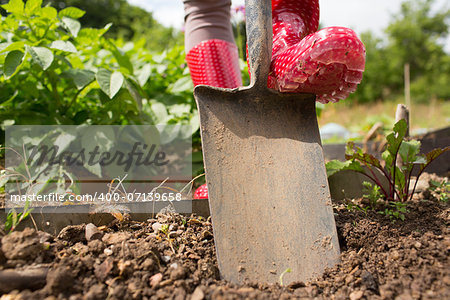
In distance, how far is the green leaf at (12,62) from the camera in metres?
1.32

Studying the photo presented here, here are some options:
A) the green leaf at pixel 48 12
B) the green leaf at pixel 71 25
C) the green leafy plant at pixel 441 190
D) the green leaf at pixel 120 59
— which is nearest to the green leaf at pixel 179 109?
the green leaf at pixel 120 59

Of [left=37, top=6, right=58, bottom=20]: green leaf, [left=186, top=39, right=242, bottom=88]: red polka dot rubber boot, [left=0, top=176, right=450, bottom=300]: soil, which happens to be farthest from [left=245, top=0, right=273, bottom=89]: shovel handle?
[left=37, top=6, right=58, bottom=20]: green leaf

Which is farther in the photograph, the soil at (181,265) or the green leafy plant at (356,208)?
the green leafy plant at (356,208)

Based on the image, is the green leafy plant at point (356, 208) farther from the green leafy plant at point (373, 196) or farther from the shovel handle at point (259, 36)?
the shovel handle at point (259, 36)

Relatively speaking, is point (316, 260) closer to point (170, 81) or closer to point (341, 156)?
point (341, 156)

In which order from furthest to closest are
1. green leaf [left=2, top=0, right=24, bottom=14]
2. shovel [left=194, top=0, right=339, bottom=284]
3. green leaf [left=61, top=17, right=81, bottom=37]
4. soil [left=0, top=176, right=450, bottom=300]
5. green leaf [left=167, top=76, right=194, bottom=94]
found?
green leaf [left=167, top=76, right=194, bottom=94] < green leaf [left=61, top=17, right=81, bottom=37] < green leaf [left=2, top=0, right=24, bottom=14] < shovel [left=194, top=0, right=339, bottom=284] < soil [left=0, top=176, right=450, bottom=300]

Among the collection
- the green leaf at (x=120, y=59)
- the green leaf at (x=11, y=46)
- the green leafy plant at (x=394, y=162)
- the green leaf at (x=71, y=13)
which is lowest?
the green leafy plant at (x=394, y=162)

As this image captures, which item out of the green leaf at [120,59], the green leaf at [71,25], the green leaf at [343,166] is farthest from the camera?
the green leaf at [120,59]

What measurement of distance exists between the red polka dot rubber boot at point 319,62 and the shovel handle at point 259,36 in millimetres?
53

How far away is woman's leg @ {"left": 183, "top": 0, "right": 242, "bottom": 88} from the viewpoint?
1.50m

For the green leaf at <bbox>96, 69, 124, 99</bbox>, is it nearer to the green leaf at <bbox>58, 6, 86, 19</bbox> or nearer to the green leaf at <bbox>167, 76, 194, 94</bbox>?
the green leaf at <bbox>58, 6, 86, 19</bbox>

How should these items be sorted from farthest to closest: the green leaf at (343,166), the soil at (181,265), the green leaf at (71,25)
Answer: the green leaf at (71,25), the green leaf at (343,166), the soil at (181,265)

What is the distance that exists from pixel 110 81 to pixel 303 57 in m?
0.87

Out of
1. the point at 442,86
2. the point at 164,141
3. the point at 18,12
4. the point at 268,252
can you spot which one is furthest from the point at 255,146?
the point at 442,86
